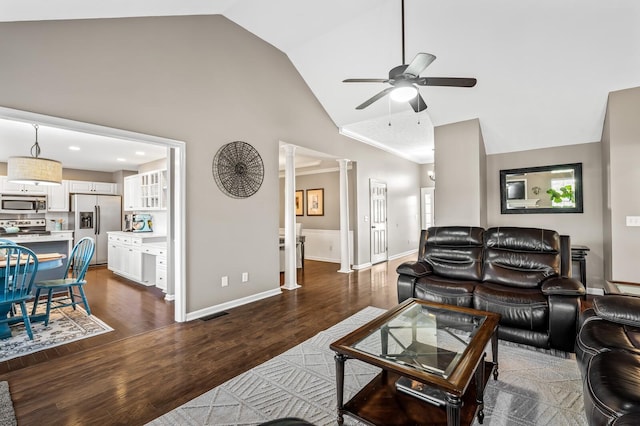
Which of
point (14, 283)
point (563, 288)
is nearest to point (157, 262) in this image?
point (14, 283)

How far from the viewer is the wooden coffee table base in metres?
1.51

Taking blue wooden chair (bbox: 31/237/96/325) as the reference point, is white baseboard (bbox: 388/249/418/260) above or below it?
below

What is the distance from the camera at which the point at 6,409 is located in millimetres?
1895

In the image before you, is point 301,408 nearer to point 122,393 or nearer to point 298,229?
point 122,393

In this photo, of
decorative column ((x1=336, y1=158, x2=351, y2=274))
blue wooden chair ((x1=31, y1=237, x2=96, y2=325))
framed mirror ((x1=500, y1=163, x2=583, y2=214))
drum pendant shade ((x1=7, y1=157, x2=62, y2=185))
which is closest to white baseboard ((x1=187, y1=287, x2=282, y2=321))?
blue wooden chair ((x1=31, y1=237, x2=96, y2=325))

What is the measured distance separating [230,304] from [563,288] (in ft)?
11.7

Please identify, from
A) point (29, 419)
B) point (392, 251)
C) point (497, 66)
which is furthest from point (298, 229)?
point (29, 419)

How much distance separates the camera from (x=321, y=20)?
3.72 m

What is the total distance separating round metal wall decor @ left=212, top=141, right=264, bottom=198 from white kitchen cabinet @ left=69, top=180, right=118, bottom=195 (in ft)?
20.0

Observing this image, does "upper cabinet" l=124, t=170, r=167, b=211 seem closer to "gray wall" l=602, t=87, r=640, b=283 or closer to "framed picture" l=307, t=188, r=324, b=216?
"framed picture" l=307, t=188, r=324, b=216

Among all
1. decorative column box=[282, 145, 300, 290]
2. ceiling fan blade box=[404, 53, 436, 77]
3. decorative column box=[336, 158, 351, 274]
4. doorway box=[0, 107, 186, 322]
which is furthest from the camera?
decorative column box=[336, 158, 351, 274]

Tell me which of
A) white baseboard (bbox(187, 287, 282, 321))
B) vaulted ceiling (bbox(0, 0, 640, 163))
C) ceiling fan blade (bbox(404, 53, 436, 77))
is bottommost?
white baseboard (bbox(187, 287, 282, 321))

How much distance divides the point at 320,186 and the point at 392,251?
8.51 ft

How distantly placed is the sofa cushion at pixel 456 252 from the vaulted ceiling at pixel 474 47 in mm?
2047
